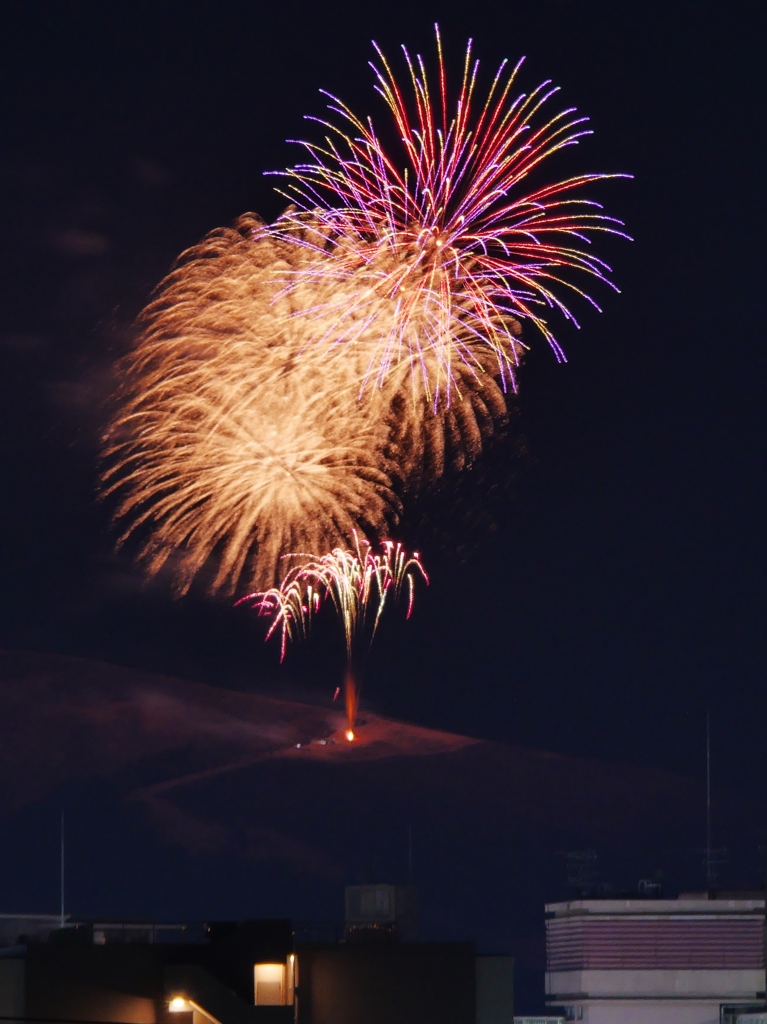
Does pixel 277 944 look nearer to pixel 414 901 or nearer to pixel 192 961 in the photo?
pixel 192 961

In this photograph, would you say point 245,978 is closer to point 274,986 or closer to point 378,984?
point 274,986

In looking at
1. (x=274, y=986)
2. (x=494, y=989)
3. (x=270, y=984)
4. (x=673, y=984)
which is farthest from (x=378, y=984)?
(x=673, y=984)

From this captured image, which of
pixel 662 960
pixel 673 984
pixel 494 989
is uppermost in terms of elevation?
pixel 494 989

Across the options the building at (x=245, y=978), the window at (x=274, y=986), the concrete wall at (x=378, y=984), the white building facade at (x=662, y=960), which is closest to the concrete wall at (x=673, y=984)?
the white building facade at (x=662, y=960)

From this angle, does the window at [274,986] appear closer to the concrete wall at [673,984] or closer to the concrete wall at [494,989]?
the concrete wall at [494,989]

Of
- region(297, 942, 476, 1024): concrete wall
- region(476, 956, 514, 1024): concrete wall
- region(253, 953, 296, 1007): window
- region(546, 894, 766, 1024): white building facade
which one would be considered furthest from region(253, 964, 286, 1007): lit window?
region(546, 894, 766, 1024): white building facade

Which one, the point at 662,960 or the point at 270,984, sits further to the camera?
the point at 662,960

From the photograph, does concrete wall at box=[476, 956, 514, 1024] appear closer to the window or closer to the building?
the building
